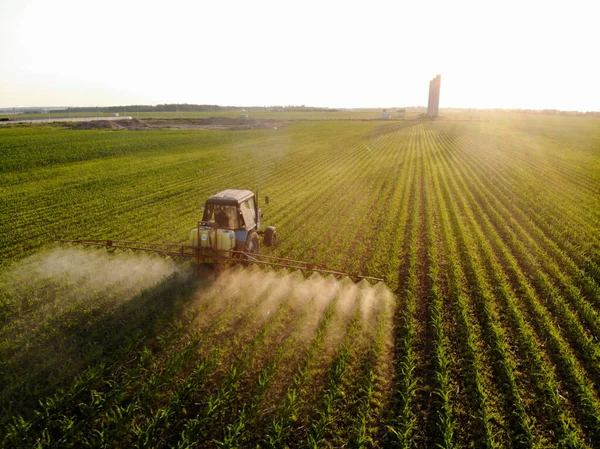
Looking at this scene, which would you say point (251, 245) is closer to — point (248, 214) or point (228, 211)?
point (248, 214)

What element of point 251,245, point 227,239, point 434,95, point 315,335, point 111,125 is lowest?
point 315,335

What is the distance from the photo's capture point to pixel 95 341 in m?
7.70

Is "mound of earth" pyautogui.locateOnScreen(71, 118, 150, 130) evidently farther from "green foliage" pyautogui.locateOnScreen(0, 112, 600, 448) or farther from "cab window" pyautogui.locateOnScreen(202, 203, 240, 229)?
"cab window" pyautogui.locateOnScreen(202, 203, 240, 229)

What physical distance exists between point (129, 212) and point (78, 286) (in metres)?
8.33

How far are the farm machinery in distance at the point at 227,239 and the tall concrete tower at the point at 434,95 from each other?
14085 centimetres

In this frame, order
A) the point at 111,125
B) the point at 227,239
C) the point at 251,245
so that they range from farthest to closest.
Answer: the point at 111,125 < the point at 251,245 < the point at 227,239

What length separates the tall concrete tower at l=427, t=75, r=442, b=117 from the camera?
441ft

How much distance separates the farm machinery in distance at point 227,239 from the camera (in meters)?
9.50

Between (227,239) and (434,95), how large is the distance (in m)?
144

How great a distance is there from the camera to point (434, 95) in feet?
443

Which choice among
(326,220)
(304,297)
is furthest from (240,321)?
(326,220)

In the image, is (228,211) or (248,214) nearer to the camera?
(228,211)

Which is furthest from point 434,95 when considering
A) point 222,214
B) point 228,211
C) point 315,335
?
point 315,335

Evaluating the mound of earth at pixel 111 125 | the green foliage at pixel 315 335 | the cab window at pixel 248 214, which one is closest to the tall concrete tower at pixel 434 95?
the mound of earth at pixel 111 125
